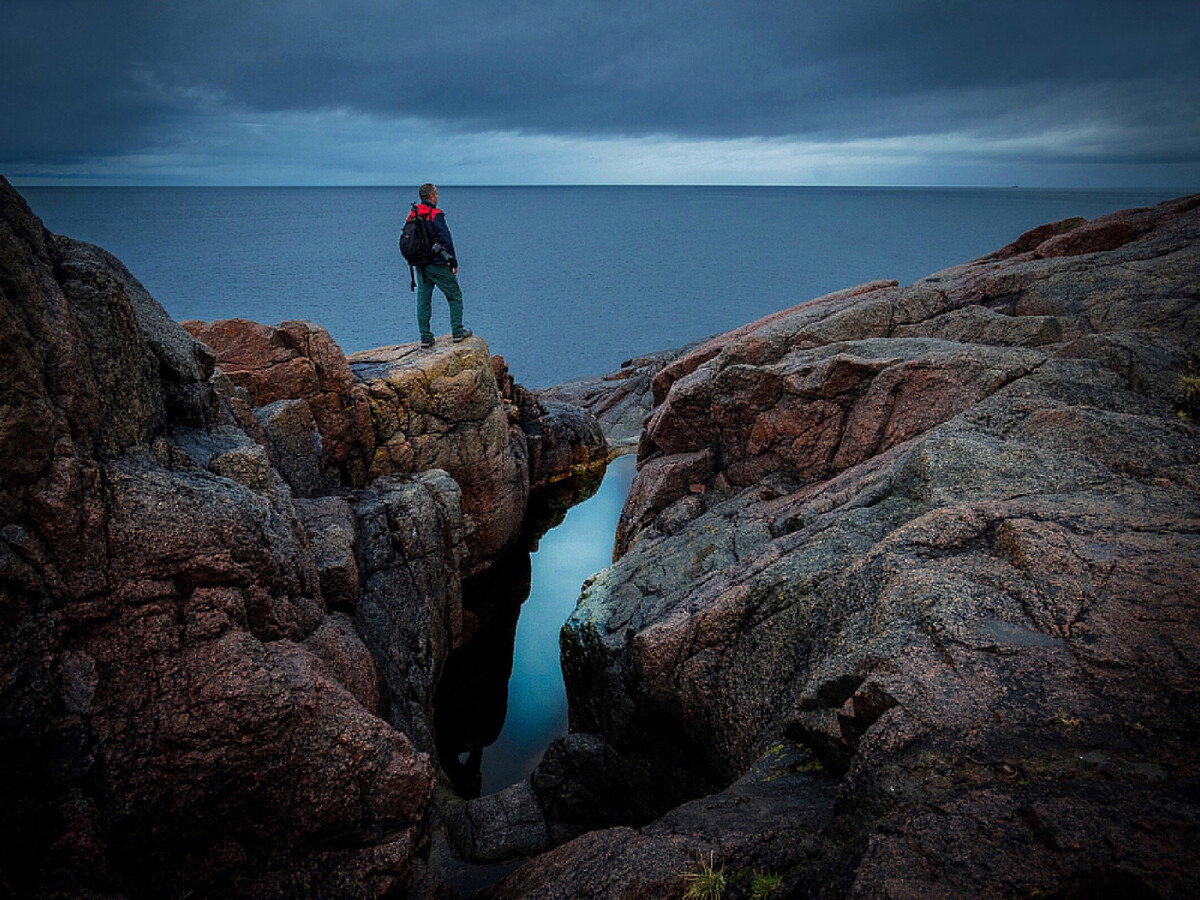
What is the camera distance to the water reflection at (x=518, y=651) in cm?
1838

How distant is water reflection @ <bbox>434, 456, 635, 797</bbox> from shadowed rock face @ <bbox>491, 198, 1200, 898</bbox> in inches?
188

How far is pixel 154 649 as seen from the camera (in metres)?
7.51

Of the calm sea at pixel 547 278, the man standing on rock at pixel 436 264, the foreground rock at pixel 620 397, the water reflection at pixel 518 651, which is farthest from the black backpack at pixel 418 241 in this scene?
the calm sea at pixel 547 278

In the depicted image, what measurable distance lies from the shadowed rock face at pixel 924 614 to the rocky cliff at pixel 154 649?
102 inches

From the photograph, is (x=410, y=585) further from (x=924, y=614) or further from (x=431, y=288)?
(x=924, y=614)

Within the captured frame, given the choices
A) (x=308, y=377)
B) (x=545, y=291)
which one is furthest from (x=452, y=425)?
(x=545, y=291)

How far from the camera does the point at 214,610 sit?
8000mm

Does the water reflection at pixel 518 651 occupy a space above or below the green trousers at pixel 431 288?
below

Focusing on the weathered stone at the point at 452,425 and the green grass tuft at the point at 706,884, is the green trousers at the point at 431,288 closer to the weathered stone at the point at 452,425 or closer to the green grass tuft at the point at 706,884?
the weathered stone at the point at 452,425

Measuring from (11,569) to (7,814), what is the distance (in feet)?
7.51

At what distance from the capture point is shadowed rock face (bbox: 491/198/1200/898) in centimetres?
541

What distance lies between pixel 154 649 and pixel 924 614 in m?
8.89

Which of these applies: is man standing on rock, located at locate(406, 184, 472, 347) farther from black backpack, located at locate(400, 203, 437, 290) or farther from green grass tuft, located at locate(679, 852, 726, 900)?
green grass tuft, located at locate(679, 852, 726, 900)

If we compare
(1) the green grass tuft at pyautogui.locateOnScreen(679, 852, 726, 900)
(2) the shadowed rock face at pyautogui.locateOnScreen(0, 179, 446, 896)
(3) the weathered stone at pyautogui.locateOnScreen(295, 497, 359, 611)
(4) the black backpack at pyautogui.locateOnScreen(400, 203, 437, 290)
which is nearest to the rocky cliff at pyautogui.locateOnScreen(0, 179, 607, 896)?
(2) the shadowed rock face at pyautogui.locateOnScreen(0, 179, 446, 896)
